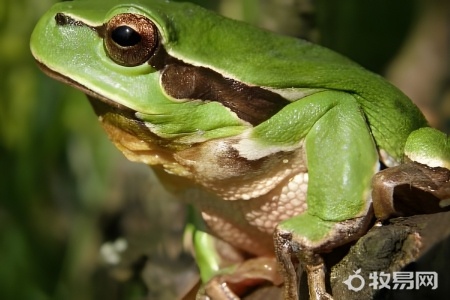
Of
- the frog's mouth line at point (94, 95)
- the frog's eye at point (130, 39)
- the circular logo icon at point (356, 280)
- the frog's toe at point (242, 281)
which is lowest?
the circular logo icon at point (356, 280)

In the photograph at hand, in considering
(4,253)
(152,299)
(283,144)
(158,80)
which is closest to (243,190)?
(283,144)

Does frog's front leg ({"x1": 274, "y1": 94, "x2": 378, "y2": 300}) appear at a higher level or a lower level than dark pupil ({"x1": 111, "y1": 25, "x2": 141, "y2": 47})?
lower

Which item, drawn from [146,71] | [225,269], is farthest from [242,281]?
[146,71]

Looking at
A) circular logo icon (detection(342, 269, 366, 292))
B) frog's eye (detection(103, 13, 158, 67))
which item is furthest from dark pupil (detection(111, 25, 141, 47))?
circular logo icon (detection(342, 269, 366, 292))

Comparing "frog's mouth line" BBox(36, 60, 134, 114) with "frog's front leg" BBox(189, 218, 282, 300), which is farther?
"frog's front leg" BBox(189, 218, 282, 300)

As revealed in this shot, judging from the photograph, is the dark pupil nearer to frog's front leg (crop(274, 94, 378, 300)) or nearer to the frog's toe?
frog's front leg (crop(274, 94, 378, 300))

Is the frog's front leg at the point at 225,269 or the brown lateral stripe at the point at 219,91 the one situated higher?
the brown lateral stripe at the point at 219,91

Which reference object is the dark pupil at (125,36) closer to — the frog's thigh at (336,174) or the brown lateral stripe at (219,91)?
the brown lateral stripe at (219,91)

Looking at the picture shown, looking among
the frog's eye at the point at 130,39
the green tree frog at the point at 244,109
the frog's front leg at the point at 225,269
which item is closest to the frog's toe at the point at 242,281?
the frog's front leg at the point at 225,269
